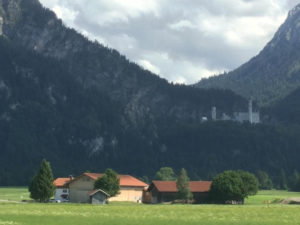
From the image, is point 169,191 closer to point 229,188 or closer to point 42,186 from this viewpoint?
point 229,188

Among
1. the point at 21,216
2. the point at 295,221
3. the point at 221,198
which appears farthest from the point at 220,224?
the point at 221,198

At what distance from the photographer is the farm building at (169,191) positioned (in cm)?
17350

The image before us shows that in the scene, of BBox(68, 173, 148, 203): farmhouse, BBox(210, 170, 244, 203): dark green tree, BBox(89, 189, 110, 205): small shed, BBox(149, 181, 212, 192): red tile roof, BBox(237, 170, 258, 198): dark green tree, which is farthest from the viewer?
BBox(149, 181, 212, 192): red tile roof

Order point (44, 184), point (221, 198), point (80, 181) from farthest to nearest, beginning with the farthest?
1. point (80, 181)
2. point (221, 198)
3. point (44, 184)

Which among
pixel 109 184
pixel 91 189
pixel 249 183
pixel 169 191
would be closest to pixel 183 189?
pixel 169 191

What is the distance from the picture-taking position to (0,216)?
3403 inches

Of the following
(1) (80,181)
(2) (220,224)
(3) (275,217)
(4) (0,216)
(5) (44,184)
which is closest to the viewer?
(2) (220,224)

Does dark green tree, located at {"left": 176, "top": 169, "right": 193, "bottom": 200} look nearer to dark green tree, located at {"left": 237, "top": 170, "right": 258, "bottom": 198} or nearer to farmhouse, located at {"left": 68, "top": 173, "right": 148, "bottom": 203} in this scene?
farmhouse, located at {"left": 68, "top": 173, "right": 148, "bottom": 203}

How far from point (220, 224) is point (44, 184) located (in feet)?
241

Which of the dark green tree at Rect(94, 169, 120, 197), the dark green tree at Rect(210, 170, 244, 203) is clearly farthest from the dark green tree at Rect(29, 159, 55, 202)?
the dark green tree at Rect(210, 170, 244, 203)

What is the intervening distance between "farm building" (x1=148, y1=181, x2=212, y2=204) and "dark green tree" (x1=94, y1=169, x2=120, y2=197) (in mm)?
16003

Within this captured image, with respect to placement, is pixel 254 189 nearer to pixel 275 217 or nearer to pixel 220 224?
pixel 275 217

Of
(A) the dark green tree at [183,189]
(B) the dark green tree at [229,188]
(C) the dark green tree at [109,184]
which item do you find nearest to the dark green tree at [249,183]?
(B) the dark green tree at [229,188]

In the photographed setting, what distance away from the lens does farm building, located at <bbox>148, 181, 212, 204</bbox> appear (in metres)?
174
